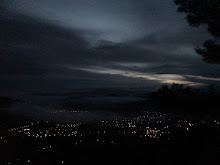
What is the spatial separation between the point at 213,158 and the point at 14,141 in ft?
25.6

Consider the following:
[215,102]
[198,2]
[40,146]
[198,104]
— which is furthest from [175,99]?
[40,146]

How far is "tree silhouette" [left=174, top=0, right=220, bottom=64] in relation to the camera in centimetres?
1312

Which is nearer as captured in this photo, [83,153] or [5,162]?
[5,162]

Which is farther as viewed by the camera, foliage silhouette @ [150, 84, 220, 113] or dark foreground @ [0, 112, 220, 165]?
foliage silhouette @ [150, 84, 220, 113]

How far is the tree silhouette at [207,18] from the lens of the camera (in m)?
13.1

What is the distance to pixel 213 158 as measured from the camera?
5.77 metres

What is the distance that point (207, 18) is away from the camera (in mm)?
13586

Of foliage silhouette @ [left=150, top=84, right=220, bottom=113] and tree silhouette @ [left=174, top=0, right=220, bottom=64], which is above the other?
tree silhouette @ [left=174, top=0, right=220, bottom=64]

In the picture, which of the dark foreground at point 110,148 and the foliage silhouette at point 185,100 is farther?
the foliage silhouette at point 185,100

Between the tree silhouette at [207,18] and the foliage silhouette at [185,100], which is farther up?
the tree silhouette at [207,18]

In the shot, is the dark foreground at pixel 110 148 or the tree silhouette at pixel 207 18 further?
the tree silhouette at pixel 207 18

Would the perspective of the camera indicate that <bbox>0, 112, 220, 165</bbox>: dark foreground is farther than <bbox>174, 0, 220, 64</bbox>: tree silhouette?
No

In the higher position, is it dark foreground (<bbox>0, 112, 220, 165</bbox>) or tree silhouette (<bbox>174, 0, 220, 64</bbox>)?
tree silhouette (<bbox>174, 0, 220, 64</bbox>)

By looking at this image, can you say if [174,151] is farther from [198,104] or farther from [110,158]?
[198,104]
